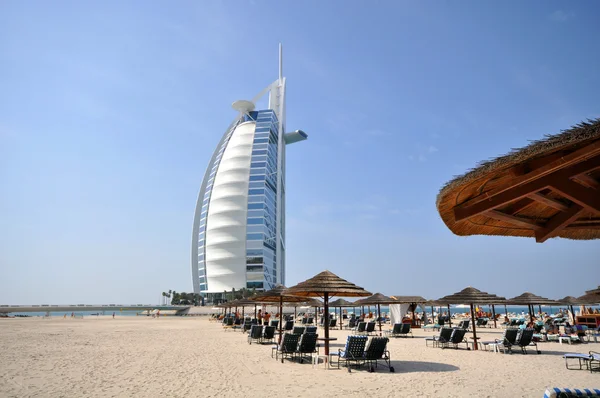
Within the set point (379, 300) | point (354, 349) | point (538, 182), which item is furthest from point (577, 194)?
point (379, 300)

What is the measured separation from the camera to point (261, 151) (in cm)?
8319

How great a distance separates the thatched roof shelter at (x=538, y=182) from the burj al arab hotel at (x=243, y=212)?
7399 cm

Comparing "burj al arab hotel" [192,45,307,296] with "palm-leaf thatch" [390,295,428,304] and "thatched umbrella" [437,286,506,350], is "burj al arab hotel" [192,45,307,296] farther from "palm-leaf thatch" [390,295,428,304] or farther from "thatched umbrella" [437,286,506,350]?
"thatched umbrella" [437,286,506,350]

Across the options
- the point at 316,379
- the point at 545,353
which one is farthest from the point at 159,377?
the point at 545,353

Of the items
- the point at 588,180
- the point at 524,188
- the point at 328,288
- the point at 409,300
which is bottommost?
the point at 409,300

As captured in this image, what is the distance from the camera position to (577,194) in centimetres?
264

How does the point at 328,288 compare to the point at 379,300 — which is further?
the point at 379,300

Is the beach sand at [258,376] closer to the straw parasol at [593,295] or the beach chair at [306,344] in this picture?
the beach chair at [306,344]

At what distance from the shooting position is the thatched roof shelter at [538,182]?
98.2 inches

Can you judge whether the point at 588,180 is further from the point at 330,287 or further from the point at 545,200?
the point at 330,287

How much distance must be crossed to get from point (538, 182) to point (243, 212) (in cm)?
7657

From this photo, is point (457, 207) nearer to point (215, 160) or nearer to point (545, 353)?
point (545, 353)

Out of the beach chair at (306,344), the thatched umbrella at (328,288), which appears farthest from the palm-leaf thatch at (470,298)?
the beach chair at (306,344)

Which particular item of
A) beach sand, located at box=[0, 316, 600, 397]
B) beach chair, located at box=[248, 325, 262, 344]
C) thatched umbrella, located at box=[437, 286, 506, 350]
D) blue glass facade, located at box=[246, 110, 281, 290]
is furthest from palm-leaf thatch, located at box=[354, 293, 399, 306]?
blue glass facade, located at box=[246, 110, 281, 290]
